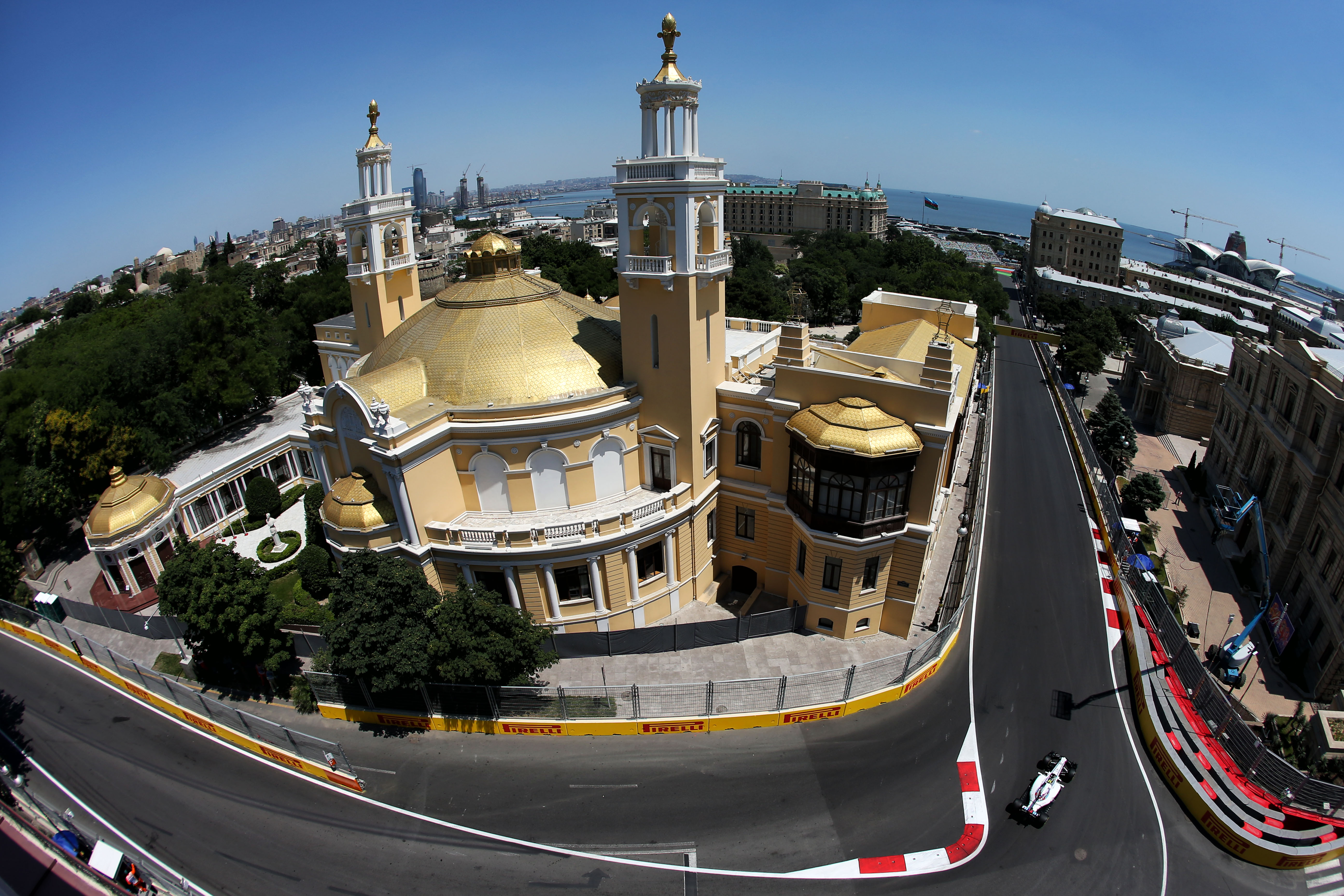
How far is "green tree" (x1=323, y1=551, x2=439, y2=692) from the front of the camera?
72.8ft

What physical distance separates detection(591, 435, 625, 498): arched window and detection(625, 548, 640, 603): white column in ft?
10.4

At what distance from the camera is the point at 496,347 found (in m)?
28.6

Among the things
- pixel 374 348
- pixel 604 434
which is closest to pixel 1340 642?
pixel 604 434

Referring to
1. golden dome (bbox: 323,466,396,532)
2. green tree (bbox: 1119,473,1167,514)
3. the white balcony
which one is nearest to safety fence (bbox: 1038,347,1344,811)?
green tree (bbox: 1119,473,1167,514)

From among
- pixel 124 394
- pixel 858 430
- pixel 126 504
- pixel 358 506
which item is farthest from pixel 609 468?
pixel 124 394

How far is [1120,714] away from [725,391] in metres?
21.4

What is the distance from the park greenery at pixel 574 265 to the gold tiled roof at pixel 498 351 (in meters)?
45.1

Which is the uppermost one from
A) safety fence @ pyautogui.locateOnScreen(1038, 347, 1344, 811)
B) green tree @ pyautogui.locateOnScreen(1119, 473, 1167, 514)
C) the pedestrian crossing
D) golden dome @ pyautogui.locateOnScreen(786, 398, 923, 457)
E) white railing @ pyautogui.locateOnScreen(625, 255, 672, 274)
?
white railing @ pyautogui.locateOnScreen(625, 255, 672, 274)

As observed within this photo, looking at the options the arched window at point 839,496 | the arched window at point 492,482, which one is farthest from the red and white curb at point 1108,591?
the arched window at point 492,482

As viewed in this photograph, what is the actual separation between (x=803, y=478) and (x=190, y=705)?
27.9 m

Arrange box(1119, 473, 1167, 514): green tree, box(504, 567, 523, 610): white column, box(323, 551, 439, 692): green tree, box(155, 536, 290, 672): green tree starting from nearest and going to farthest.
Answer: box(323, 551, 439, 692): green tree, box(155, 536, 290, 672): green tree, box(504, 567, 523, 610): white column, box(1119, 473, 1167, 514): green tree

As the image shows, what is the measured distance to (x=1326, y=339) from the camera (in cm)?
5581

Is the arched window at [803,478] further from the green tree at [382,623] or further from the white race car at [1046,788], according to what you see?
the green tree at [382,623]

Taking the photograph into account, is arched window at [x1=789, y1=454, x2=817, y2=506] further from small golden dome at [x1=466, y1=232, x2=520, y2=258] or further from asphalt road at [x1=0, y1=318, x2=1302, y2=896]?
small golden dome at [x1=466, y1=232, x2=520, y2=258]
